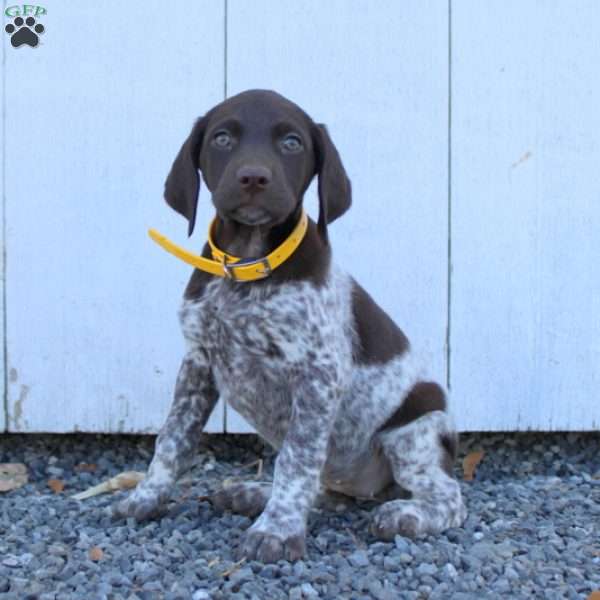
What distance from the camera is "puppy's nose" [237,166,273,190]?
3.11m

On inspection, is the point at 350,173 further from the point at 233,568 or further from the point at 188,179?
the point at 233,568

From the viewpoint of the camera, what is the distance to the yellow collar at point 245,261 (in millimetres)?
3445

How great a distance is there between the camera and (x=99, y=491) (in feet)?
14.2

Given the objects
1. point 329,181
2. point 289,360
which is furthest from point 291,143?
point 289,360

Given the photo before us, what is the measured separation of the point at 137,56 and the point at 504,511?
2.69 meters

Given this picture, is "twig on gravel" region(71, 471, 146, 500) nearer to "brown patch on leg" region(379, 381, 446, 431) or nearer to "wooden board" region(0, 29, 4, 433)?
"wooden board" region(0, 29, 4, 433)

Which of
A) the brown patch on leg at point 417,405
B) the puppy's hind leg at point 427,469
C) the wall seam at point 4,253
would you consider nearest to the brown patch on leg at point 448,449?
the puppy's hind leg at point 427,469

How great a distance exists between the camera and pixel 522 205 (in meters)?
4.74

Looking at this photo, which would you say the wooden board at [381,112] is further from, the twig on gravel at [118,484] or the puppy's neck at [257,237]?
the twig on gravel at [118,484]

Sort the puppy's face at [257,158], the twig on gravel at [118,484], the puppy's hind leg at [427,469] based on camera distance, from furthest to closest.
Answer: the twig on gravel at [118,484] < the puppy's hind leg at [427,469] < the puppy's face at [257,158]

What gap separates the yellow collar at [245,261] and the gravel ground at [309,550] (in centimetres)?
95

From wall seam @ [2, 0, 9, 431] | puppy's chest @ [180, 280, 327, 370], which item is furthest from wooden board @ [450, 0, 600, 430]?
wall seam @ [2, 0, 9, 431]

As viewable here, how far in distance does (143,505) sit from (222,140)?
1.39m

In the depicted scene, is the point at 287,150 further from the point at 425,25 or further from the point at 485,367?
the point at 485,367
